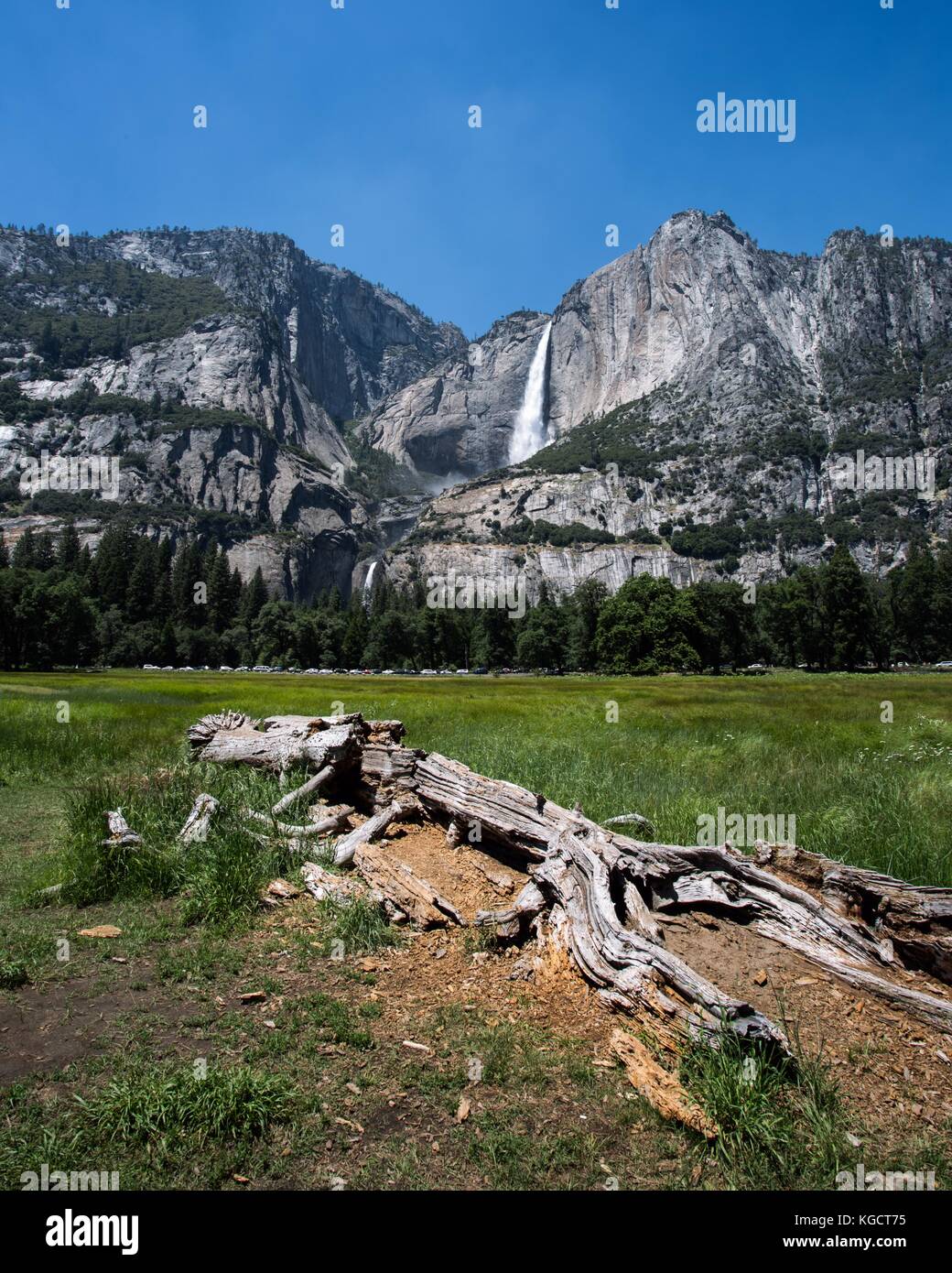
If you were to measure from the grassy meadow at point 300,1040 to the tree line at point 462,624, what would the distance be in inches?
3104

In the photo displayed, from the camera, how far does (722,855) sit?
26.9 ft

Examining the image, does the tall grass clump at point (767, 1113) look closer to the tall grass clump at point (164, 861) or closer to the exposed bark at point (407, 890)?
the exposed bark at point (407, 890)

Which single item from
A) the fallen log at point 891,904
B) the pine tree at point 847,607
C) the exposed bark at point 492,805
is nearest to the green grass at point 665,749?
the fallen log at point 891,904

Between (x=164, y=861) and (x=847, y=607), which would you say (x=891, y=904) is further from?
(x=847, y=607)

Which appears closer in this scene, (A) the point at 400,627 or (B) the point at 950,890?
(B) the point at 950,890

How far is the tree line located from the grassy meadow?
78.8 metres

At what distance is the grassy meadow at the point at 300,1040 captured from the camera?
4.54 meters

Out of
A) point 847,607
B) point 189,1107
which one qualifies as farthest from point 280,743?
point 847,607

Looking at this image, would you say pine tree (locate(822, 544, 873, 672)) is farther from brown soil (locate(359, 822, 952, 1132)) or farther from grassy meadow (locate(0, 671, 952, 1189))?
brown soil (locate(359, 822, 952, 1132))

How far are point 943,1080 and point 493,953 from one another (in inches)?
169
